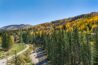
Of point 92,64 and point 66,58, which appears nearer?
point 92,64

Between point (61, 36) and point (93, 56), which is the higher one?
point (61, 36)

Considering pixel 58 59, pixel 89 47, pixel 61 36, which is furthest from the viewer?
pixel 61 36

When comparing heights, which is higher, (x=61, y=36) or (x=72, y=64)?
(x=61, y=36)

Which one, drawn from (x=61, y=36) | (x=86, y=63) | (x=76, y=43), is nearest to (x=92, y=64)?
(x=86, y=63)

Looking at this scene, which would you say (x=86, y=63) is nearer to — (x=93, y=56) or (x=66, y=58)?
(x=93, y=56)

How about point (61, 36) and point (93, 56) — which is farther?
point (61, 36)

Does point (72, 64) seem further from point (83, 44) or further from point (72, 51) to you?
point (83, 44)

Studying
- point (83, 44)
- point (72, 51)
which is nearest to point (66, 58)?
point (72, 51)

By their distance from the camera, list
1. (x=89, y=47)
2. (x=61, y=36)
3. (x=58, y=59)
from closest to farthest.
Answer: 1. (x=89, y=47)
2. (x=58, y=59)
3. (x=61, y=36)
